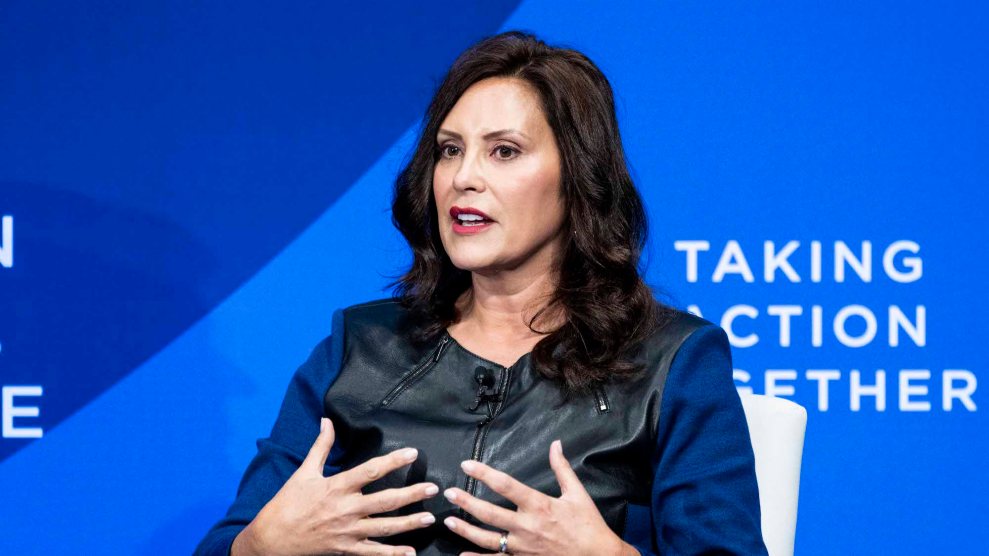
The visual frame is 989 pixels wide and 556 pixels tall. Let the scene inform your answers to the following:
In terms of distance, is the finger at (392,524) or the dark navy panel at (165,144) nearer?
the finger at (392,524)

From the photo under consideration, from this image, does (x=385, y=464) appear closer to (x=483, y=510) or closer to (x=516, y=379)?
(x=483, y=510)

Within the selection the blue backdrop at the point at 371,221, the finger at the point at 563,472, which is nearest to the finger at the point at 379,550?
the finger at the point at 563,472

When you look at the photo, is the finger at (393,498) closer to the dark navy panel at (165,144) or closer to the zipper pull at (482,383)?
the zipper pull at (482,383)

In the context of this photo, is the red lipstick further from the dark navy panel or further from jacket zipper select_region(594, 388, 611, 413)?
the dark navy panel

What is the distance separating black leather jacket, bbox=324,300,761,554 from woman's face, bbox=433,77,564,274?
0.18m

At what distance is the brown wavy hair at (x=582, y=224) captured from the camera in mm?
1767

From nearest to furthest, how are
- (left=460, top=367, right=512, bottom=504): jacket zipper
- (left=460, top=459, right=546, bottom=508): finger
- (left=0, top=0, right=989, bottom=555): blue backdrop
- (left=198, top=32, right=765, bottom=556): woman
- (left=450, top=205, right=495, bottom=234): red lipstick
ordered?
(left=460, top=459, right=546, bottom=508): finger
(left=198, top=32, right=765, bottom=556): woman
(left=460, top=367, right=512, bottom=504): jacket zipper
(left=450, top=205, right=495, bottom=234): red lipstick
(left=0, top=0, right=989, bottom=555): blue backdrop

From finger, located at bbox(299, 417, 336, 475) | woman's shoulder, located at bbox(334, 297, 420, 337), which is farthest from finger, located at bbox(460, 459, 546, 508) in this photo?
woman's shoulder, located at bbox(334, 297, 420, 337)

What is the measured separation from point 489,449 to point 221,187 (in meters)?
1.16

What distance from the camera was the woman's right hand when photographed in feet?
5.02

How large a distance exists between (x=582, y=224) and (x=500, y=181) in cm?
16

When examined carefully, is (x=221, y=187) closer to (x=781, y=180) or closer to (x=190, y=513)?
(x=190, y=513)

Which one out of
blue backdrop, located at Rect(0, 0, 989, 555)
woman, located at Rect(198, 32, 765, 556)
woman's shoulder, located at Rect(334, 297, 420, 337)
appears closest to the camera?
woman, located at Rect(198, 32, 765, 556)

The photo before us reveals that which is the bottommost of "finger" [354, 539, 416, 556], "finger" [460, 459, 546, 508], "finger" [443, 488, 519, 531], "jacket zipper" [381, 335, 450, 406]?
"finger" [354, 539, 416, 556]
